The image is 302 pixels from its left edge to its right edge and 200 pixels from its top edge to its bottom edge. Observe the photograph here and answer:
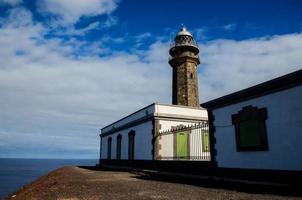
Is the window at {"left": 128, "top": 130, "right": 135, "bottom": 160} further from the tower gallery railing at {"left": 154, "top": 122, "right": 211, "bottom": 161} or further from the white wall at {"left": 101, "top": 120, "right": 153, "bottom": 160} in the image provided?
the tower gallery railing at {"left": 154, "top": 122, "right": 211, "bottom": 161}

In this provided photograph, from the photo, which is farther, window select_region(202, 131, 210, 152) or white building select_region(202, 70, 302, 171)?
window select_region(202, 131, 210, 152)

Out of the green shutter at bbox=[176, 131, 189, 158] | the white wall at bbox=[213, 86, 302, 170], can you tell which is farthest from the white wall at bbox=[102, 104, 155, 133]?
the white wall at bbox=[213, 86, 302, 170]

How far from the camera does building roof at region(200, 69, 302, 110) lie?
934cm

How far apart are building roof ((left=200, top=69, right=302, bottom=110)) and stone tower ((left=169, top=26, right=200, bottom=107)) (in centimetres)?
1057

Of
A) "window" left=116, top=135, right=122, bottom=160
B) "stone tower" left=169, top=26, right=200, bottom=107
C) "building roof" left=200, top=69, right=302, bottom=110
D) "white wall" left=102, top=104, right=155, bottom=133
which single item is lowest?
"window" left=116, top=135, right=122, bottom=160

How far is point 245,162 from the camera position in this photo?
36.7ft

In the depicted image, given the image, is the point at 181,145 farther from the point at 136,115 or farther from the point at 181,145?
the point at 136,115

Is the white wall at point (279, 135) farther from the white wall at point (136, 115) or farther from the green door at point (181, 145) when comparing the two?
the white wall at point (136, 115)

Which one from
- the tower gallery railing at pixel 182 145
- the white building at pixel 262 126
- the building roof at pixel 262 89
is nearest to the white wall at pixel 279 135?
the white building at pixel 262 126

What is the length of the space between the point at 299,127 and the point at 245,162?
2881 millimetres

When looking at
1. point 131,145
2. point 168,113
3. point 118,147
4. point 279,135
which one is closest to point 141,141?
point 131,145

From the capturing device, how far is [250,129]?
11.0 meters

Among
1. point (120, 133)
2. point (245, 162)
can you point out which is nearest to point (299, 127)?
point (245, 162)

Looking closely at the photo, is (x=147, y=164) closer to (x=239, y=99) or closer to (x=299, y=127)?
(x=239, y=99)
